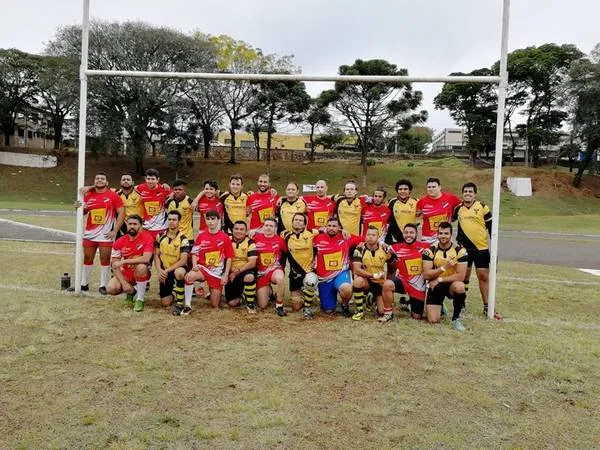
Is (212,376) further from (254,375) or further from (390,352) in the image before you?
(390,352)

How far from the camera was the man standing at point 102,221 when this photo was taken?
716cm

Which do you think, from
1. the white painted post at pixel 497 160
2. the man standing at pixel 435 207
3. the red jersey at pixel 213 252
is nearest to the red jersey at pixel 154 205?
the red jersey at pixel 213 252

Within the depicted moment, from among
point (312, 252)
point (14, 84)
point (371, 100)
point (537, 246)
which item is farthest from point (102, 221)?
point (14, 84)

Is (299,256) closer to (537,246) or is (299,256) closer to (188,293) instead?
(188,293)

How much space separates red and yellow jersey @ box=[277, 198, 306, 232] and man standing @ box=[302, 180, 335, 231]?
0.41 ft

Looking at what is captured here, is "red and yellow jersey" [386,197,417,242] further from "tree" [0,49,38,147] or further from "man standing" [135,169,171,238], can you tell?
"tree" [0,49,38,147]

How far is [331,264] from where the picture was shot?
6469 mm

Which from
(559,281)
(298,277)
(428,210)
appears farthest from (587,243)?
(298,277)

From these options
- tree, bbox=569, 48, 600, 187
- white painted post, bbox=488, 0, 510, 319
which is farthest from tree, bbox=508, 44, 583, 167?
white painted post, bbox=488, 0, 510, 319

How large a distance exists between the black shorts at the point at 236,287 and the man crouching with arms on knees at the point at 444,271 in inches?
83.4

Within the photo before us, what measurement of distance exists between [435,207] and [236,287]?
272 centimetres

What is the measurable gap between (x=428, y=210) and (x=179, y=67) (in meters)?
29.9

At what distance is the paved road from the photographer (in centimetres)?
1219

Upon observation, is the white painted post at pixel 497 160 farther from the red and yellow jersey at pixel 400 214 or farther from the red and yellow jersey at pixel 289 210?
the red and yellow jersey at pixel 289 210
